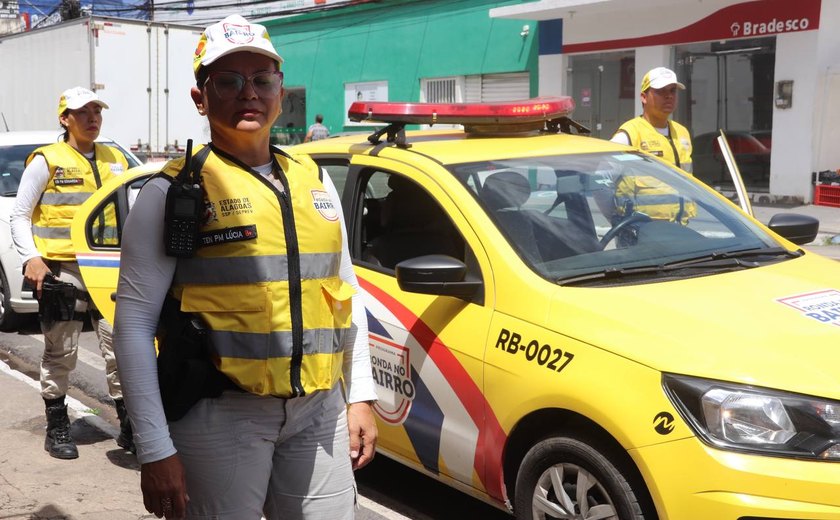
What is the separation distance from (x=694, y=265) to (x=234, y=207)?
2071mm

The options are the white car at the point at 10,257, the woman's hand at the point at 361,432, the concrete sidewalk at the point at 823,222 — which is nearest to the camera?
the woman's hand at the point at 361,432

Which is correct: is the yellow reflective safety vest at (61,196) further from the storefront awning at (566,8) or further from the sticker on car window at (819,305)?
the storefront awning at (566,8)

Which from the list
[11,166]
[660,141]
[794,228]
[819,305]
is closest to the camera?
[819,305]

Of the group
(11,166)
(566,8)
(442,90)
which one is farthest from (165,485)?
(442,90)

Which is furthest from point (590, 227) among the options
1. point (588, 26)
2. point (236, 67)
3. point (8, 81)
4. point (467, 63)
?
point (467, 63)

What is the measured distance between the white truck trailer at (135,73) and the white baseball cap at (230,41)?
12104mm

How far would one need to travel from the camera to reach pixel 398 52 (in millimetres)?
25047

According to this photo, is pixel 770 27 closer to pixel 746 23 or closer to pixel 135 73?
pixel 746 23

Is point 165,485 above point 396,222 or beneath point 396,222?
beneath

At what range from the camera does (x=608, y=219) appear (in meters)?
4.12

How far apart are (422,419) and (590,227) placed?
3.43ft

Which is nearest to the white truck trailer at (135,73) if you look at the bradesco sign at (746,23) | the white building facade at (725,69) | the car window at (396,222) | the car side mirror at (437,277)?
the white building facade at (725,69)

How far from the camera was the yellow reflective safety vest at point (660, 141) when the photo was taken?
6.03 m

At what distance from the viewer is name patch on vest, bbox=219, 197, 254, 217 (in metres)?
2.38
